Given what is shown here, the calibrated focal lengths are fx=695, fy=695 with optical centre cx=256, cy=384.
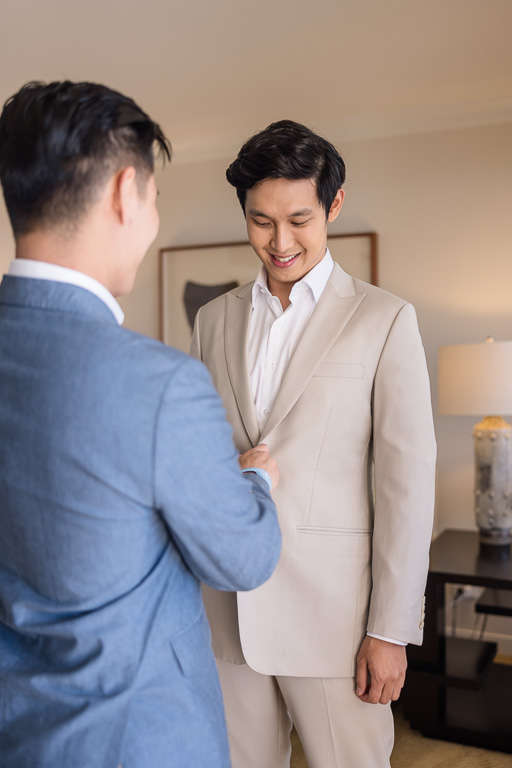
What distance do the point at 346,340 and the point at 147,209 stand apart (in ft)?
2.09

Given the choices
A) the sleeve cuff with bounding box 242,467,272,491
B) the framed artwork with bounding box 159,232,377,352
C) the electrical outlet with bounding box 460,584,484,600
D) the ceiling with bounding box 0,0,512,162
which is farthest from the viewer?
the framed artwork with bounding box 159,232,377,352

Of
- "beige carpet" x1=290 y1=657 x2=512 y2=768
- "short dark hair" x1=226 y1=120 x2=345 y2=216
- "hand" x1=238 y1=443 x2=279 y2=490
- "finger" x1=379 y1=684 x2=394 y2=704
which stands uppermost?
"short dark hair" x1=226 y1=120 x2=345 y2=216

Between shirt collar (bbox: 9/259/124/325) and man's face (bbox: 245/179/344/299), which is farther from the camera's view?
man's face (bbox: 245/179/344/299)

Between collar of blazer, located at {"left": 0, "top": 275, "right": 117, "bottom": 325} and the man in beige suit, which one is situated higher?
collar of blazer, located at {"left": 0, "top": 275, "right": 117, "bottom": 325}

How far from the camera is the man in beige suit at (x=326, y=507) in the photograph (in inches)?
53.8

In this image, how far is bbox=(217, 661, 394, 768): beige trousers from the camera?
4.52ft

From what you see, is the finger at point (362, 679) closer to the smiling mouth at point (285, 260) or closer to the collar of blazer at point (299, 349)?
the collar of blazer at point (299, 349)

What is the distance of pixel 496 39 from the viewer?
3021mm

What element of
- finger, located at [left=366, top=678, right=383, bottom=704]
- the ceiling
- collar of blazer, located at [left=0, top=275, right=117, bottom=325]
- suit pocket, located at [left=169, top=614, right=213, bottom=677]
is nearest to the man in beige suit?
finger, located at [left=366, top=678, right=383, bottom=704]

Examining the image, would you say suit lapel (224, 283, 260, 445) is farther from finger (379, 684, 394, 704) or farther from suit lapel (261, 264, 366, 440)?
finger (379, 684, 394, 704)

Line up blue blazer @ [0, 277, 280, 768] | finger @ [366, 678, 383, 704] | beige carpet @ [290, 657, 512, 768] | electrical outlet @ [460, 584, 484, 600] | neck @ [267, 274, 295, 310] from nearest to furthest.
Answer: blue blazer @ [0, 277, 280, 768] → finger @ [366, 678, 383, 704] → neck @ [267, 274, 295, 310] → beige carpet @ [290, 657, 512, 768] → electrical outlet @ [460, 584, 484, 600]

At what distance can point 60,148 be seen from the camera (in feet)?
2.67

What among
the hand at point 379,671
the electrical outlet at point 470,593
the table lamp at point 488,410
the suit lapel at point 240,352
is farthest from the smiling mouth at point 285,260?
the electrical outlet at point 470,593

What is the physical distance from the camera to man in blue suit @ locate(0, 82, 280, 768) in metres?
0.79
